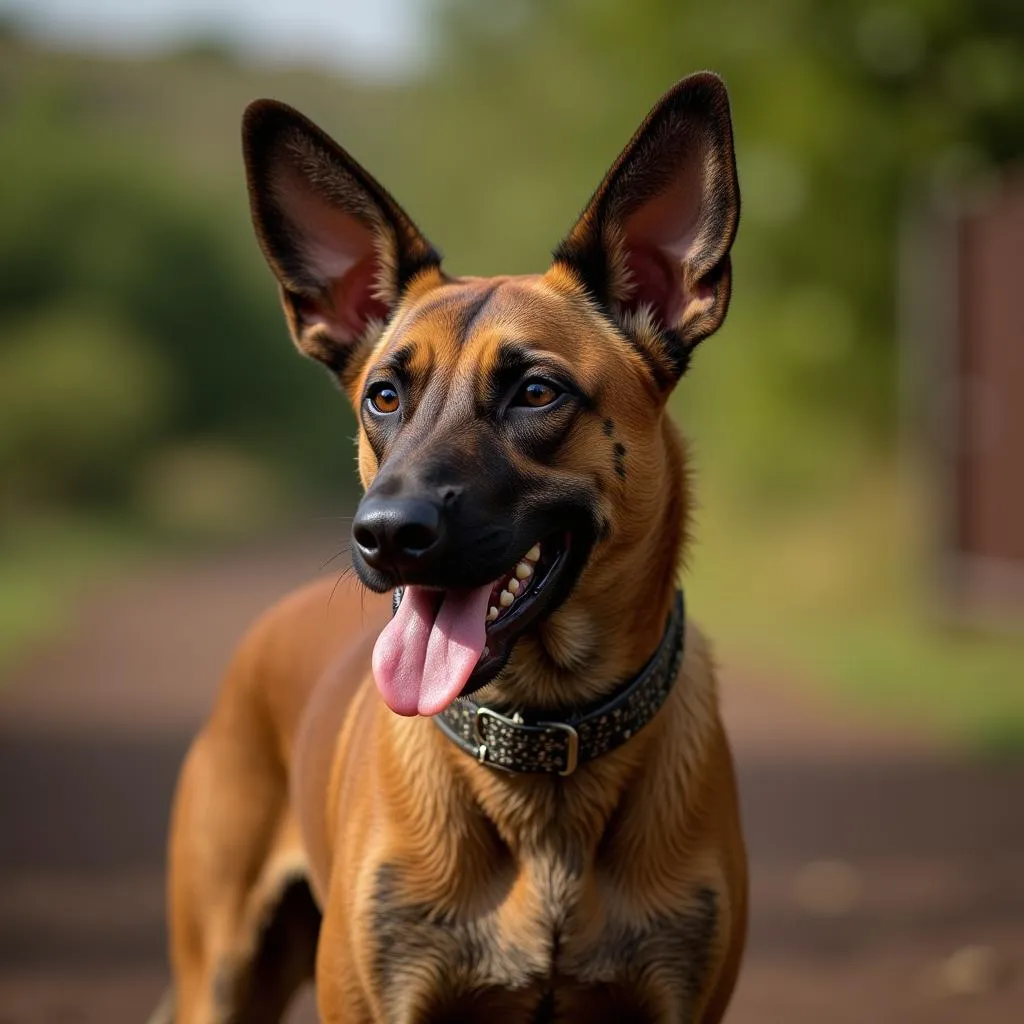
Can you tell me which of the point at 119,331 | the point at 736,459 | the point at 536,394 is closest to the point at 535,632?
the point at 536,394

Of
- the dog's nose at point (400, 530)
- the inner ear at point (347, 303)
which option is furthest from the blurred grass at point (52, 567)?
the dog's nose at point (400, 530)

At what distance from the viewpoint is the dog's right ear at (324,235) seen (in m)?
3.29

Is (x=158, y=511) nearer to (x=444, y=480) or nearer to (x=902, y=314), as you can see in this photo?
(x=902, y=314)

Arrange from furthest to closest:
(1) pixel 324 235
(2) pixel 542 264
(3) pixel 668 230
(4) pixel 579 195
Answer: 1. (2) pixel 542 264
2. (4) pixel 579 195
3. (1) pixel 324 235
4. (3) pixel 668 230

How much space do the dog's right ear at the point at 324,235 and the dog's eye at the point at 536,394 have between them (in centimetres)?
58

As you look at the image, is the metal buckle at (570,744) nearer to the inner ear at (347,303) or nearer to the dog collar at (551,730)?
the dog collar at (551,730)

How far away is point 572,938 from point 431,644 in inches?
23.7

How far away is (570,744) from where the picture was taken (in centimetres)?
293

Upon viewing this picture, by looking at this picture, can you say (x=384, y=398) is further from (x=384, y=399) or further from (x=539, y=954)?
(x=539, y=954)

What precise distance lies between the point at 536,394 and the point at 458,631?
1.58ft

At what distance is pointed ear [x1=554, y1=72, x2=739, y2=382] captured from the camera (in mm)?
3020

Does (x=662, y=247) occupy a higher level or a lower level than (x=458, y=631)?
higher

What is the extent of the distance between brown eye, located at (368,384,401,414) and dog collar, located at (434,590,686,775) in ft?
1.90

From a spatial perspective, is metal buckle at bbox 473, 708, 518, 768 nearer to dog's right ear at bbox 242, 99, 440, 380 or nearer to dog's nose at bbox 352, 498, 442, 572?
dog's nose at bbox 352, 498, 442, 572
